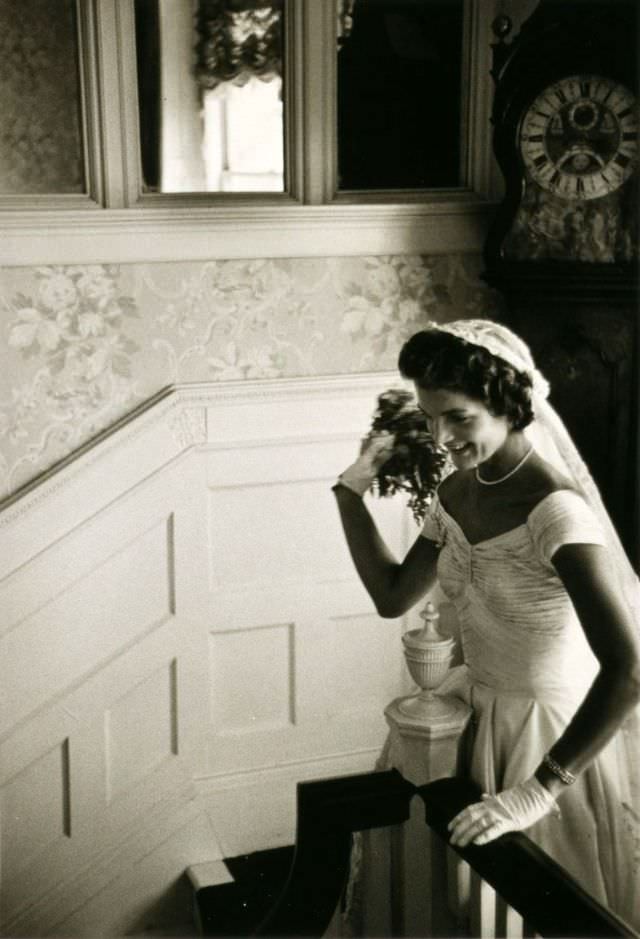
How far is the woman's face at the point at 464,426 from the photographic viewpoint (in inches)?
85.1

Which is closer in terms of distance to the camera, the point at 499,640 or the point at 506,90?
the point at 499,640

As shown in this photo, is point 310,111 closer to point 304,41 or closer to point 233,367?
point 304,41

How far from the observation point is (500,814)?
5.77 ft

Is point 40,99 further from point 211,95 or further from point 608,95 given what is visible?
point 608,95

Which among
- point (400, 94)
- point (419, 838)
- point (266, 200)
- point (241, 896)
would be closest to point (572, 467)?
point (419, 838)

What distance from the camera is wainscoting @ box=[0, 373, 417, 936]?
3.19 m

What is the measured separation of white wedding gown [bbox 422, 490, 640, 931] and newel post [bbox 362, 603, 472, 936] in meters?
0.12

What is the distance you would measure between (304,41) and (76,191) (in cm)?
79

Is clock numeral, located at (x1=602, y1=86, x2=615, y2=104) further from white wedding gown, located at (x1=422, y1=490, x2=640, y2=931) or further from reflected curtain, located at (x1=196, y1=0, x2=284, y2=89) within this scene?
white wedding gown, located at (x1=422, y1=490, x2=640, y2=931)

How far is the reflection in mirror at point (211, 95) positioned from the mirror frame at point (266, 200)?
46mm

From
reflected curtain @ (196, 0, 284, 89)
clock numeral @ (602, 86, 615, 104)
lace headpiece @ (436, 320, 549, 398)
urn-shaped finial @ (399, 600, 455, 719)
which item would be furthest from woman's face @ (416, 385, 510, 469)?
reflected curtain @ (196, 0, 284, 89)

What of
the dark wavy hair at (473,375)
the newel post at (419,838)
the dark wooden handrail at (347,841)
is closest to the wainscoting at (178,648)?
the dark wavy hair at (473,375)

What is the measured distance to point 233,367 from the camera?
3318 millimetres

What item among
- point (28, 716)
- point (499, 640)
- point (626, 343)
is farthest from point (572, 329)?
point (28, 716)
